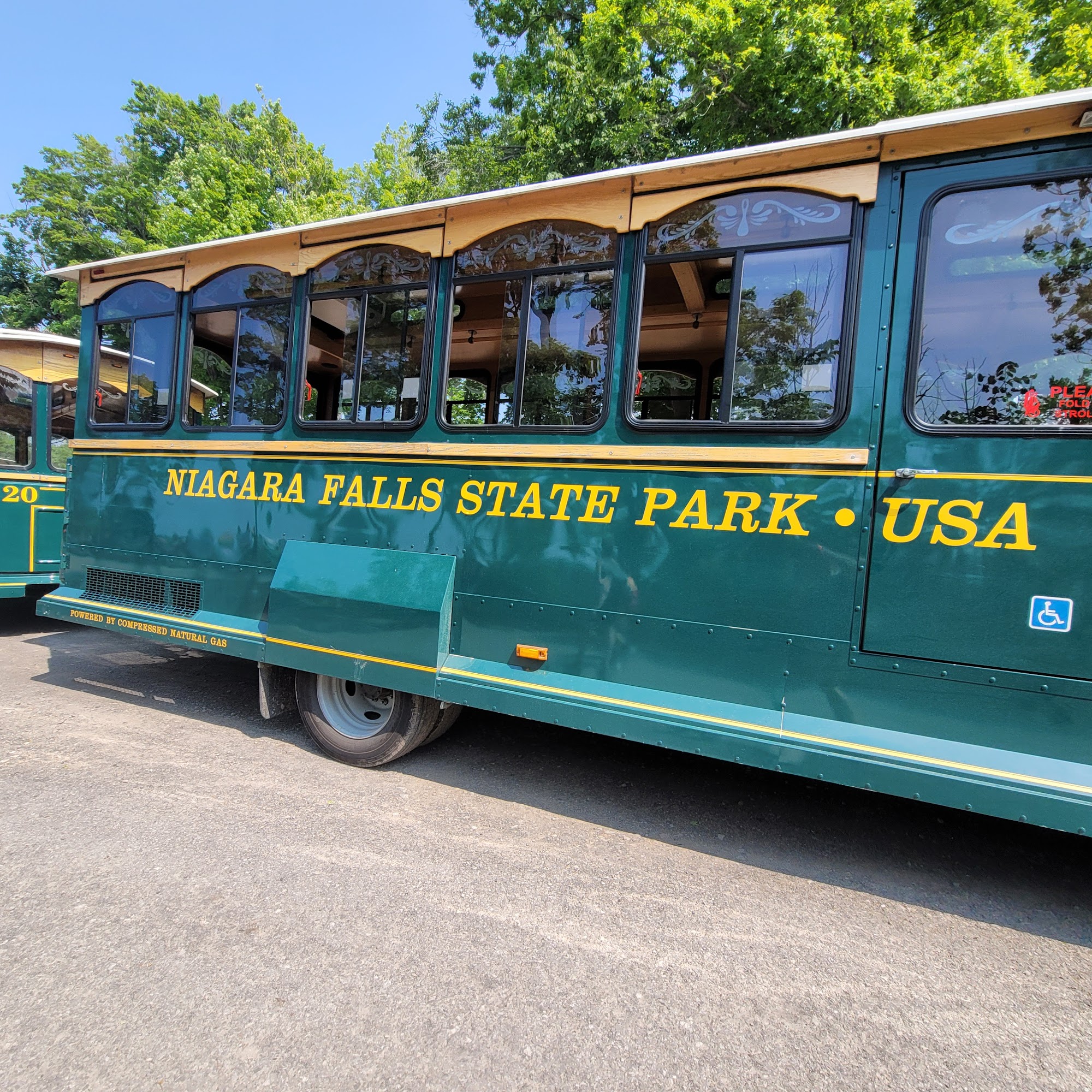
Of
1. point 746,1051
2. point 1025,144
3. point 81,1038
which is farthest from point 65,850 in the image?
point 1025,144

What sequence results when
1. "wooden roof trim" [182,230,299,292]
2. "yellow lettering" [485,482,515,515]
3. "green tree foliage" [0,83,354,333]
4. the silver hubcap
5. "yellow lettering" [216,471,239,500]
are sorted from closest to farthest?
"yellow lettering" [485,482,515,515]
the silver hubcap
"wooden roof trim" [182,230,299,292]
"yellow lettering" [216,471,239,500]
"green tree foliage" [0,83,354,333]

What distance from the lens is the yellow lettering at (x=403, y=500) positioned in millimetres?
3871

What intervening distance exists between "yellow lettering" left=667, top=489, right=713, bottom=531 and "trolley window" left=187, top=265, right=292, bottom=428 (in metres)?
2.65

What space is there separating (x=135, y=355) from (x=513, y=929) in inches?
185

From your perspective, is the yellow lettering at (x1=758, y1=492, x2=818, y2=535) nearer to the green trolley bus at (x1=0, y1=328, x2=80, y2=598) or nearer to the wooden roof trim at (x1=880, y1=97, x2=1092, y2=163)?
the wooden roof trim at (x1=880, y1=97, x2=1092, y2=163)

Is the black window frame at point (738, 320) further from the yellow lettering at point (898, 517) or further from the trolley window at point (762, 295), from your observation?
the yellow lettering at point (898, 517)

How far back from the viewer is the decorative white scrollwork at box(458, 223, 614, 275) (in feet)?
11.3

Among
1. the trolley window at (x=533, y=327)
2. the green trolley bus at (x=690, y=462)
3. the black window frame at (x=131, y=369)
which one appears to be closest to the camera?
the green trolley bus at (x=690, y=462)

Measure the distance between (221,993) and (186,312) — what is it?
167 inches

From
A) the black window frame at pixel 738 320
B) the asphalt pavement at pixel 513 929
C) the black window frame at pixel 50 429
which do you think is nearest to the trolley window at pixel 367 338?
the black window frame at pixel 738 320

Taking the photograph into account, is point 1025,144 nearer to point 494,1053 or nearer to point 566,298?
point 566,298

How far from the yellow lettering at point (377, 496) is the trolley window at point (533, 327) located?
54 cm

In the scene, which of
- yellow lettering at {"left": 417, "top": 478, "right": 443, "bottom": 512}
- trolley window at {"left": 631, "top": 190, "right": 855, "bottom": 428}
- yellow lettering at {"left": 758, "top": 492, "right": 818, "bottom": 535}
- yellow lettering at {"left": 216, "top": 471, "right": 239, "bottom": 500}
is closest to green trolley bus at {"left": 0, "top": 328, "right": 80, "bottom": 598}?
yellow lettering at {"left": 216, "top": 471, "right": 239, "bottom": 500}

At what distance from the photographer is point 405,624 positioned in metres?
3.72
